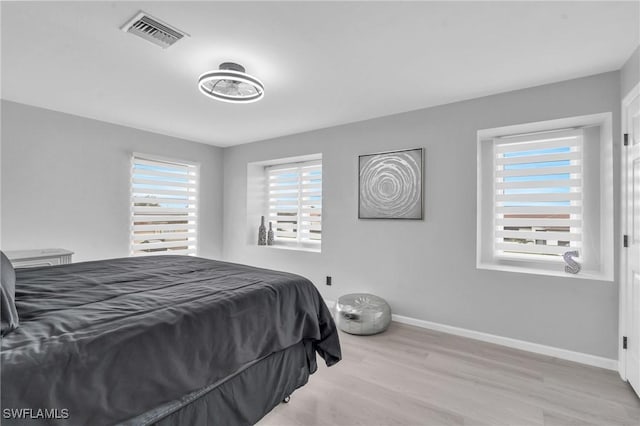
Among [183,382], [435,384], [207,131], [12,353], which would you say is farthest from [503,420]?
[207,131]

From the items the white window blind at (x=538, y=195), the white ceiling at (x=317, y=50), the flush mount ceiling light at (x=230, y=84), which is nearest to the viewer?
the white ceiling at (x=317, y=50)

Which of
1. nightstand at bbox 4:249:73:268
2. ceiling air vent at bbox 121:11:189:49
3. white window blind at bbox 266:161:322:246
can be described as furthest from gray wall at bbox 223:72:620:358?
nightstand at bbox 4:249:73:268

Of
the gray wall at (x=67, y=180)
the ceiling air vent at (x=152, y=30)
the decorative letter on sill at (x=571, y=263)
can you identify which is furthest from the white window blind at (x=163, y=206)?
the decorative letter on sill at (x=571, y=263)

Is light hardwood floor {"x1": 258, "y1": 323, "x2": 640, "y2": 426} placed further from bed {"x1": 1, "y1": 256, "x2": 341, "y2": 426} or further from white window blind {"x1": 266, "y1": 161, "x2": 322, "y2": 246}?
white window blind {"x1": 266, "y1": 161, "x2": 322, "y2": 246}

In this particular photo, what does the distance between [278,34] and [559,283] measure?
3.01m

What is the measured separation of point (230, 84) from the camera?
96.4 inches

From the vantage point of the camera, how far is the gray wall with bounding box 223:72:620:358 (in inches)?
99.6

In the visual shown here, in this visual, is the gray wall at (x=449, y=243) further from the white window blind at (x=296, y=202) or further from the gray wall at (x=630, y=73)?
the white window blind at (x=296, y=202)

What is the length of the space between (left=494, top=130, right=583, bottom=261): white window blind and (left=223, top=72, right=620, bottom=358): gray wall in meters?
0.29

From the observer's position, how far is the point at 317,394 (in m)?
2.07

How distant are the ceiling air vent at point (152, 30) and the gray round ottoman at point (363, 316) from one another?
2.76 meters

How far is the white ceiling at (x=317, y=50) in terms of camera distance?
5.81 ft

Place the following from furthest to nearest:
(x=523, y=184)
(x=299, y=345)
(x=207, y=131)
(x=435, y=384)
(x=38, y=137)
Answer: (x=207, y=131)
(x=38, y=137)
(x=523, y=184)
(x=435, y=384)
(x=299, y=345)

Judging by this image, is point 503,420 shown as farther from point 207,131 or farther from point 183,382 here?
point 207,131
